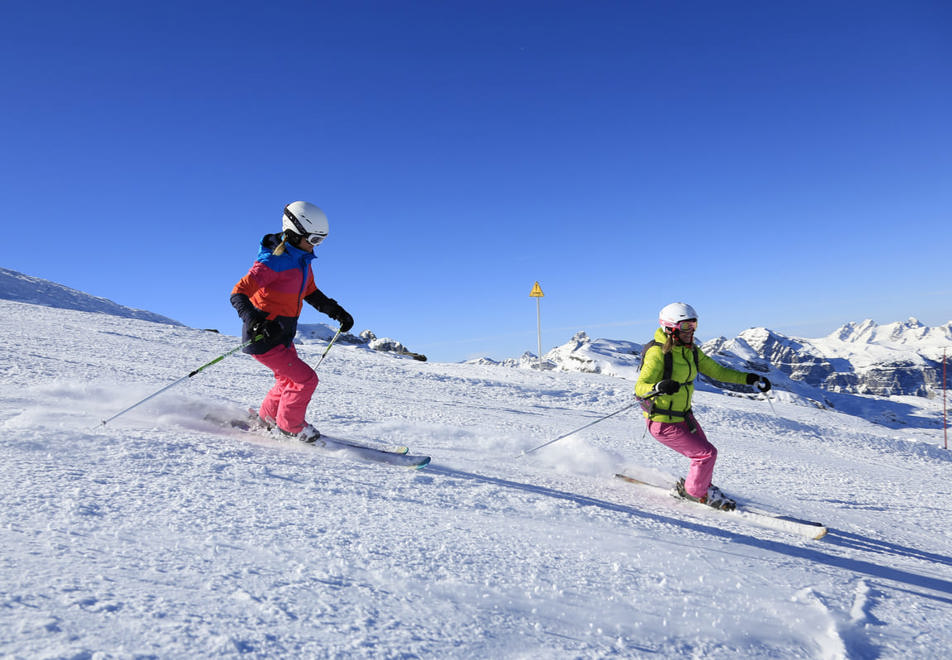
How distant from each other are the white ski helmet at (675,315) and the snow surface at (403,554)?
5.18 feet

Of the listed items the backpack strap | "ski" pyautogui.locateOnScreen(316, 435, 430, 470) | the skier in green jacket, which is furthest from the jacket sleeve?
"ski" pyautogui.locateOnScreen(316, 435, 430, 470)

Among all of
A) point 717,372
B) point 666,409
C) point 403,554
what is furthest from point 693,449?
point 403,554

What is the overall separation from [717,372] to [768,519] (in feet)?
5.65

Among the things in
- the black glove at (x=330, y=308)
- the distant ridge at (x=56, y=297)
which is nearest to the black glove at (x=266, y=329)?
the black glove at (x=330, y=308)

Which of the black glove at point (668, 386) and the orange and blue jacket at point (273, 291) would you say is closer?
the orange and blue jacket at point (273, 291)

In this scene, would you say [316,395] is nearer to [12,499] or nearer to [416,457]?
[416,457]

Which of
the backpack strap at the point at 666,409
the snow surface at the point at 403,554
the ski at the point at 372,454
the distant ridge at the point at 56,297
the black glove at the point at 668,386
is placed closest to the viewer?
the snow surface at the point at 403,554

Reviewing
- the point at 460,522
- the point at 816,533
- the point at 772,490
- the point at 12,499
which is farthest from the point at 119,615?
the point at 772,490

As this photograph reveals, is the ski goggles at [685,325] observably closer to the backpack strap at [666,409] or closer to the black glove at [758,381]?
the backpack strap at [666,409]

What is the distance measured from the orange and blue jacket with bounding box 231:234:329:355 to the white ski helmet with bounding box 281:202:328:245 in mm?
155

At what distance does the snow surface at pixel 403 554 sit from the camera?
5.78ft

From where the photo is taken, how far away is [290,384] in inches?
189

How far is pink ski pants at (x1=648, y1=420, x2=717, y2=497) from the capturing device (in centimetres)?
473

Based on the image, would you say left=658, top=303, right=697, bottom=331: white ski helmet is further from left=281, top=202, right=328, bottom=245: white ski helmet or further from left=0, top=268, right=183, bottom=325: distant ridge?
left=0, top=268, right=183, bottom=325: distant ridge
